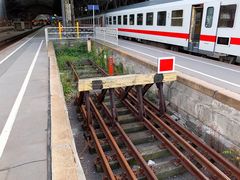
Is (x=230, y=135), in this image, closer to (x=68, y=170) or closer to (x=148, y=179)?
(x=148, y=179)

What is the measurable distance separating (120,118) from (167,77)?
184 centimetres

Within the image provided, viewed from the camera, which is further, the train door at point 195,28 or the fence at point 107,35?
the fence at point 107,35

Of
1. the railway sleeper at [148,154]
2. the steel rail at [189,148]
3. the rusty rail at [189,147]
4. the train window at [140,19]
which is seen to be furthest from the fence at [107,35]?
the railway sleeper at [148,154]

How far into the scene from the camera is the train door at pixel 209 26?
991 centimetres

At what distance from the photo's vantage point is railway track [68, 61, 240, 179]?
4.69 meters

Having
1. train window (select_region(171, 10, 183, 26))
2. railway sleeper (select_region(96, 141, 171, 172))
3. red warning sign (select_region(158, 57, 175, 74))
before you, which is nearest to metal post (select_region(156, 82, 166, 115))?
red warning sign (select_region(158, 57, 175, 74))

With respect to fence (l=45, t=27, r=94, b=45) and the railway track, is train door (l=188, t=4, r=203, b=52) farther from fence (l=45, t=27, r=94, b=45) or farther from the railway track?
fence (l=45, t=27, r=94, b=45)

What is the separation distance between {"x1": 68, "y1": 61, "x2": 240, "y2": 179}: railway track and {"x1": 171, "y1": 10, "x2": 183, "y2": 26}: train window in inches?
264

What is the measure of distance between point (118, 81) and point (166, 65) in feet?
4.78

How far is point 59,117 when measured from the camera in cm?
472

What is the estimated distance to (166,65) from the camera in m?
6.70

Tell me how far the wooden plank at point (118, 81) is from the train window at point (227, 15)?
14.0ft

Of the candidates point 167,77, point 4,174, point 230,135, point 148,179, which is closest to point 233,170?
point 230,135

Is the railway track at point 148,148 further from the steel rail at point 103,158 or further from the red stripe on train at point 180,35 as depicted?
the red stripe on train at point 180,35
